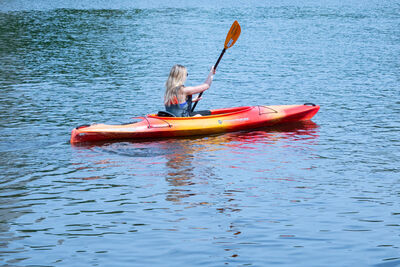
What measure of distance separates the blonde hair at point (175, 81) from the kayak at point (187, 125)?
383 millimetres

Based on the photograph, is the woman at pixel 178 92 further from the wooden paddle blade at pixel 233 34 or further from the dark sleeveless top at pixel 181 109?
the wooden paddle blade at pixel 233 34

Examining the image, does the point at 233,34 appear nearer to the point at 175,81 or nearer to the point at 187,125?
the point at 175,81

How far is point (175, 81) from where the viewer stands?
1078 centimetres

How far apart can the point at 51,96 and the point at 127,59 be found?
8.20 metres

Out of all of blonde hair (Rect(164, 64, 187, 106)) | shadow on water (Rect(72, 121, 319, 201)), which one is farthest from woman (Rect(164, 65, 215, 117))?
shadow on water (Rect(72, 121, 319, 201))

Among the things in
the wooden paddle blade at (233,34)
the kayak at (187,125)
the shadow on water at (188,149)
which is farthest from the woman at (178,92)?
the wooden paddle blade at (233,34)

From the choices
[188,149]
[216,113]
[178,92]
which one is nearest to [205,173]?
[188,149]

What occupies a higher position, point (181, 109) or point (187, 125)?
point (181, 109)

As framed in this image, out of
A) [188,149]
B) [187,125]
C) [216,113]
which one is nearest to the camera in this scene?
[188,149]

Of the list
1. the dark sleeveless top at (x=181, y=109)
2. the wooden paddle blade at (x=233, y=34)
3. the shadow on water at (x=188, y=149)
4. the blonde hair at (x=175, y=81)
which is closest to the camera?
the shadow on water at (x=188, y=149)

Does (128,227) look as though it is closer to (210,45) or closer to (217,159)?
(217,159)

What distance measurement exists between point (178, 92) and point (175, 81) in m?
0.22

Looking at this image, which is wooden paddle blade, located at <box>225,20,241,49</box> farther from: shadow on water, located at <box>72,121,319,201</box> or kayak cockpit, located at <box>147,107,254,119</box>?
shadow on water, located at <box>72,121,319,201</box>

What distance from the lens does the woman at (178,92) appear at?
423 inches
